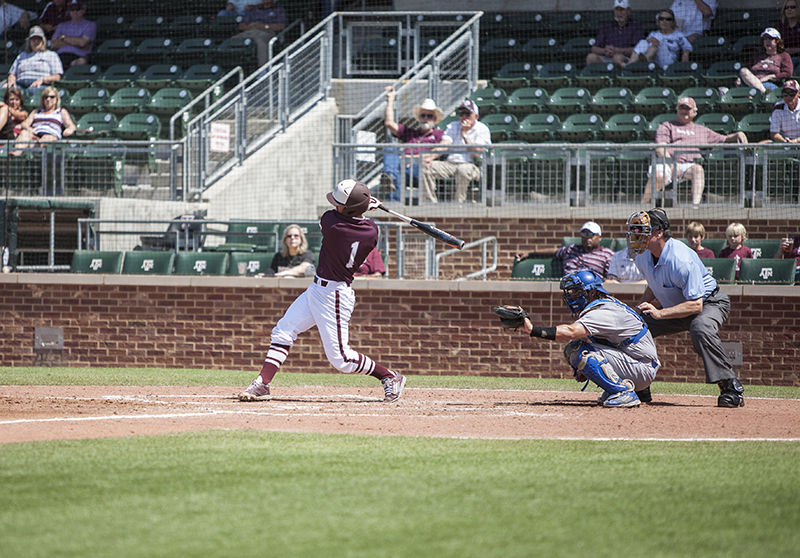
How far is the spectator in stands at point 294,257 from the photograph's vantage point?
533 inches

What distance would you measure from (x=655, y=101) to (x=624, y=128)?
3.27ft

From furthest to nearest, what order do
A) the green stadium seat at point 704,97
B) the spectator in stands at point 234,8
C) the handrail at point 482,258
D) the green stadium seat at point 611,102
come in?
the spectator in stands at point 234,8 → the green stadium seat at point 611,102 → the green stadium seat at point 704,97 → the handrail at point 482,258

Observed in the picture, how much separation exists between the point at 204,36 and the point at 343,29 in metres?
3.72

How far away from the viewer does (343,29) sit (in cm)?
2023

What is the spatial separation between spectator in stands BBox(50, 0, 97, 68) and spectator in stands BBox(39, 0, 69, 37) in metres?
0.25

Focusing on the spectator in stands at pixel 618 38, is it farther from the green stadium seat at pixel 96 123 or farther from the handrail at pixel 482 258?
the green stadium seat at pixel 96 123

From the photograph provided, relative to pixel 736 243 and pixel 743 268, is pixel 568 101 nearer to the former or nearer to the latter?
pixel 736 243

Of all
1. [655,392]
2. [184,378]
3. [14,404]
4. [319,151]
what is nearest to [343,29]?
[319,151]

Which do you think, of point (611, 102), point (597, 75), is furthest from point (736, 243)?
point (597, 75)

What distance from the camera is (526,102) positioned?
18.1 m

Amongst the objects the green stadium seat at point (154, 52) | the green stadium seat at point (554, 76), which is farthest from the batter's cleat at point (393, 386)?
the green stadium seat at point (154, 52)

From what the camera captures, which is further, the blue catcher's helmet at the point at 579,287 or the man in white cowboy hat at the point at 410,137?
the man in white cowboy hat at the point at 410,137

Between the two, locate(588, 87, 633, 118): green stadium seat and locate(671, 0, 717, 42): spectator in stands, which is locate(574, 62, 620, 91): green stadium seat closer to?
locate(588, 87, 633, 118): green stadium seat

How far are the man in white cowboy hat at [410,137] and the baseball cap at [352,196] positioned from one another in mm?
6073
